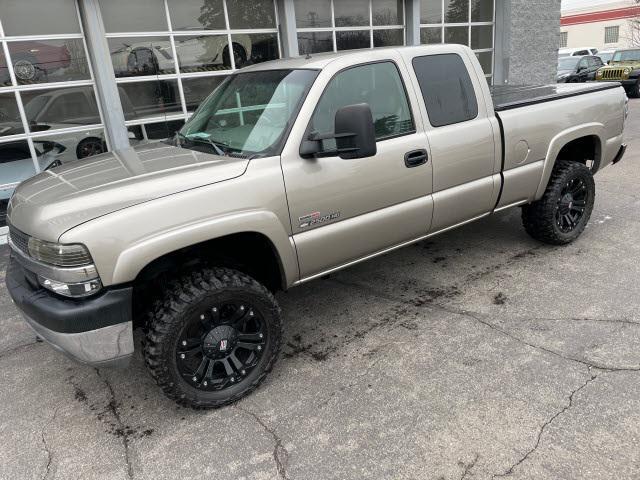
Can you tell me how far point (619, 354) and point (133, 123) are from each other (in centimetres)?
703

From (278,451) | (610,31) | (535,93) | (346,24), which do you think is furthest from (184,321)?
(610,31)

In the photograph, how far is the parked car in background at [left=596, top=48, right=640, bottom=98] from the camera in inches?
753

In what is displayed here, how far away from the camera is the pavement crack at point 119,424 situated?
2.66 meters

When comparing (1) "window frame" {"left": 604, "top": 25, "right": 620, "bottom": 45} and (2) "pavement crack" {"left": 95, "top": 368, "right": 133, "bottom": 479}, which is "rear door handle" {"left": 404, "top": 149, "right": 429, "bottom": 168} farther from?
(1) "window frame" {"left": 604, "top": 25, "right": 620, "bottom": 45}

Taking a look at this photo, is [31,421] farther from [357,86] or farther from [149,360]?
[357,86]

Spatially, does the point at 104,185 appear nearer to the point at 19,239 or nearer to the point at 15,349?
the point at 19,239

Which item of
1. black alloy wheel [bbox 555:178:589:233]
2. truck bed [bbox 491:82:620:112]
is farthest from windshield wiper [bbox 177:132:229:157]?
black alloy wheel [bbox 555:178:589:233]

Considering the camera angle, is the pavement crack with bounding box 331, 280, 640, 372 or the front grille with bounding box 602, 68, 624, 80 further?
the front grille with bounding box 602, 68, 624, 80

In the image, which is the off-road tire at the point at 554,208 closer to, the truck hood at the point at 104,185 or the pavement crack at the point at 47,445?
the truck hood at the point at 104,185

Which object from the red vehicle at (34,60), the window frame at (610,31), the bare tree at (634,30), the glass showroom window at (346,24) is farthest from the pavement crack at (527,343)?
the window frame at (610,31)

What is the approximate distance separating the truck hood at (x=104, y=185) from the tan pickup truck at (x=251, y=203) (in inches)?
0.5

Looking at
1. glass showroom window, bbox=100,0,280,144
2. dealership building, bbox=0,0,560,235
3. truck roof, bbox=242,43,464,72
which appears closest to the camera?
truck roof, bbox=242,43,464,72

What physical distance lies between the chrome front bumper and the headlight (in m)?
0.35

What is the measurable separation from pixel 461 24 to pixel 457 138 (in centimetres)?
884
